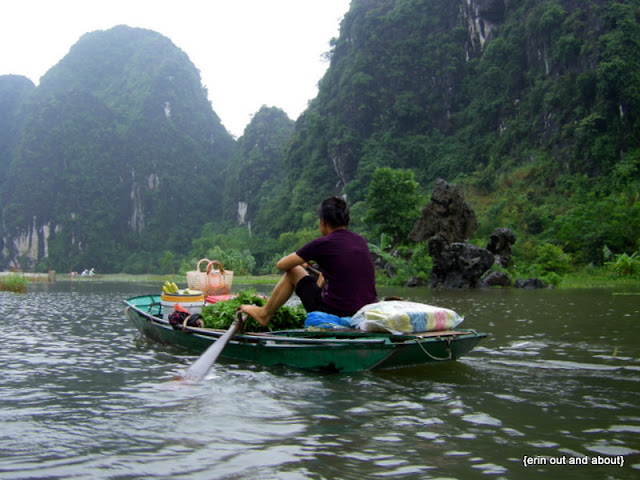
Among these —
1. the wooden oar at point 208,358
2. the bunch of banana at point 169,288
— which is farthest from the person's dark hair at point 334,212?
the bunch of banana at point 169,288

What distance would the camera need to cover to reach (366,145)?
6022cm

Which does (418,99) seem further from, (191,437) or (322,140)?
(191,437)

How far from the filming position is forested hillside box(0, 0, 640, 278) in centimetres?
3481

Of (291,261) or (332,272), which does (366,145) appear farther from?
(291,261)

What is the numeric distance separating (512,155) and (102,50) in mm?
102849

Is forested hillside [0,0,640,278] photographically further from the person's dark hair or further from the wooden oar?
the wooden oar

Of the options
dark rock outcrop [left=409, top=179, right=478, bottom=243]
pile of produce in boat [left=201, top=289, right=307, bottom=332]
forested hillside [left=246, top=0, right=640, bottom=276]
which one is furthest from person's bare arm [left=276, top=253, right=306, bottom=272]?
forested hillside [left=246, top=0, right=640, bottom=276]

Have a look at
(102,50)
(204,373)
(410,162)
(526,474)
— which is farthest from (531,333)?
(102,50)

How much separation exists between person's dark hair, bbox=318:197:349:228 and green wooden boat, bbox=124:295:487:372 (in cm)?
107

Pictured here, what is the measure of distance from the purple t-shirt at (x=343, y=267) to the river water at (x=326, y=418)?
2.67 feet

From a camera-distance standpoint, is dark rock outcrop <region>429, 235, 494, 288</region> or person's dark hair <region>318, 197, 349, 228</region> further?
dark rock outcrop <region>429, 235, 494, 288</region>

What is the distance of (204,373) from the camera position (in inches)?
197

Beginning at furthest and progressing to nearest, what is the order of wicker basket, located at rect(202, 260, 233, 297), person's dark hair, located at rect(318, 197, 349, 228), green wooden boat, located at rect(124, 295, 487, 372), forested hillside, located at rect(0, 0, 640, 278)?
forested hillside, located at rect(0, 0, 640, 278) → wicker basket, located at rect(202, 260, 233, 297) → person's dark hair, located at rect(318, 197, 349, 228) → green wooden boat, located at rect(124, 295, 487, 372)

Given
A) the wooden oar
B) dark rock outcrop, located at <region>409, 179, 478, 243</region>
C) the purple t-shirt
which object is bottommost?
the wooden oar
